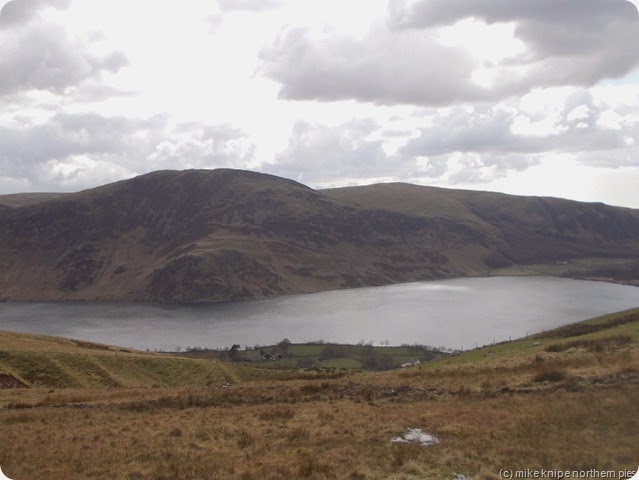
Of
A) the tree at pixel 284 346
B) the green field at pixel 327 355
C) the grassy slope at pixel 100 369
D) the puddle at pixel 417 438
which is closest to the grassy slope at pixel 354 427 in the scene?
the puddle at pixel 417 438

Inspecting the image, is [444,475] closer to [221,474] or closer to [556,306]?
[221,474]

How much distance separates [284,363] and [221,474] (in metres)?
102

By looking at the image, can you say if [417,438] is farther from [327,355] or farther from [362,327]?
[362,327]

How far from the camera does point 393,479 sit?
44.3 feet

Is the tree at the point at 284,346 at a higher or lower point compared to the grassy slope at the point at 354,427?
lower

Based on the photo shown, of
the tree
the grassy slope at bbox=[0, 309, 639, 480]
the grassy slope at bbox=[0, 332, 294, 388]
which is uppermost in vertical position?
the grassy slope at bbox=[0, 309, 639, 480]

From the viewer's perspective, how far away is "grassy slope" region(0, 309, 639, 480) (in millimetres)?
14625

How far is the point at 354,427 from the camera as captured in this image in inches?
758

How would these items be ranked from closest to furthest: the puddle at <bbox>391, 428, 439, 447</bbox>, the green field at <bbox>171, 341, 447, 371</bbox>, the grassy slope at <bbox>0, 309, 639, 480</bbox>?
1. the grassy slope at <bbox>0, 309, 639, 480</bbox>
2. the puddle at <bbox>391, 428, 439, 447</bbox>
3. the green field at <bbox>171, 341, 447, 371</bbox>

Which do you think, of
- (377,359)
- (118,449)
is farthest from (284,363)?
(118,449)

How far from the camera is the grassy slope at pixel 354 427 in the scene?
48.0 ft

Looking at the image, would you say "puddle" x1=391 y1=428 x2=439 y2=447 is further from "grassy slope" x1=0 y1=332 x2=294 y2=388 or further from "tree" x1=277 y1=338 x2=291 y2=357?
"tree" x1=277 y1=338 x2=291 y2=357

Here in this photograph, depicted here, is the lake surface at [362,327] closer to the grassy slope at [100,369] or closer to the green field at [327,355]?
the green field at [327,355]

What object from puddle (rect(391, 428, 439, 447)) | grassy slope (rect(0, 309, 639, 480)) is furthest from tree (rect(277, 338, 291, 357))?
puddle (rect(391, 428, 439, 447))
